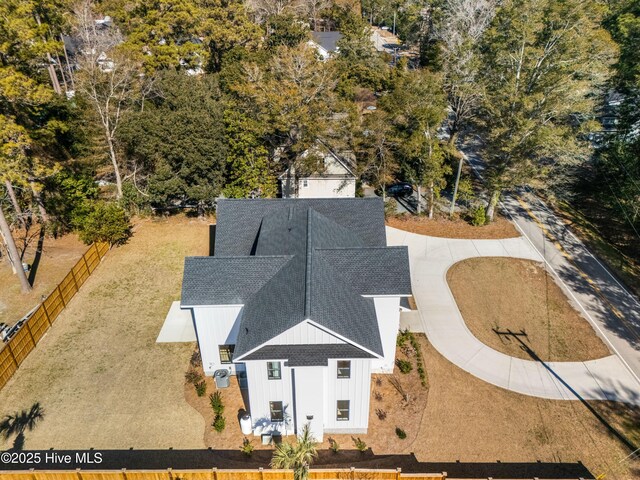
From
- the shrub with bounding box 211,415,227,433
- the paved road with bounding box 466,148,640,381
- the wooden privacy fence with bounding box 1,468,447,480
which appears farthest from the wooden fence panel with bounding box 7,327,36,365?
the paved road with bounding box 466,148,640,381

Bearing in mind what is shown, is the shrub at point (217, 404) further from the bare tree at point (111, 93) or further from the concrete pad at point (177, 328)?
the bare tree at point (111, 93)

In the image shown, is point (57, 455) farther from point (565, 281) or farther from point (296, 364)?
point (565, 281)

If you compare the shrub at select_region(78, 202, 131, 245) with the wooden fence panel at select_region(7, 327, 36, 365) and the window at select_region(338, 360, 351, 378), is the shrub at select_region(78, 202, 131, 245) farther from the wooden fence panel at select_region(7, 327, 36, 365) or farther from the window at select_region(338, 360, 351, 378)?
the window at select_region(338, 360, 351, 378)

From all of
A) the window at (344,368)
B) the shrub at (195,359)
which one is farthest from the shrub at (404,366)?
the shrub at (195,359)

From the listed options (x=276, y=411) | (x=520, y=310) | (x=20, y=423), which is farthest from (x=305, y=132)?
(x=20, y=423)

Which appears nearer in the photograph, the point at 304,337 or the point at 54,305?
the point at 304,337

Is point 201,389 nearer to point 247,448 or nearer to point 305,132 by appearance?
point 247,448
